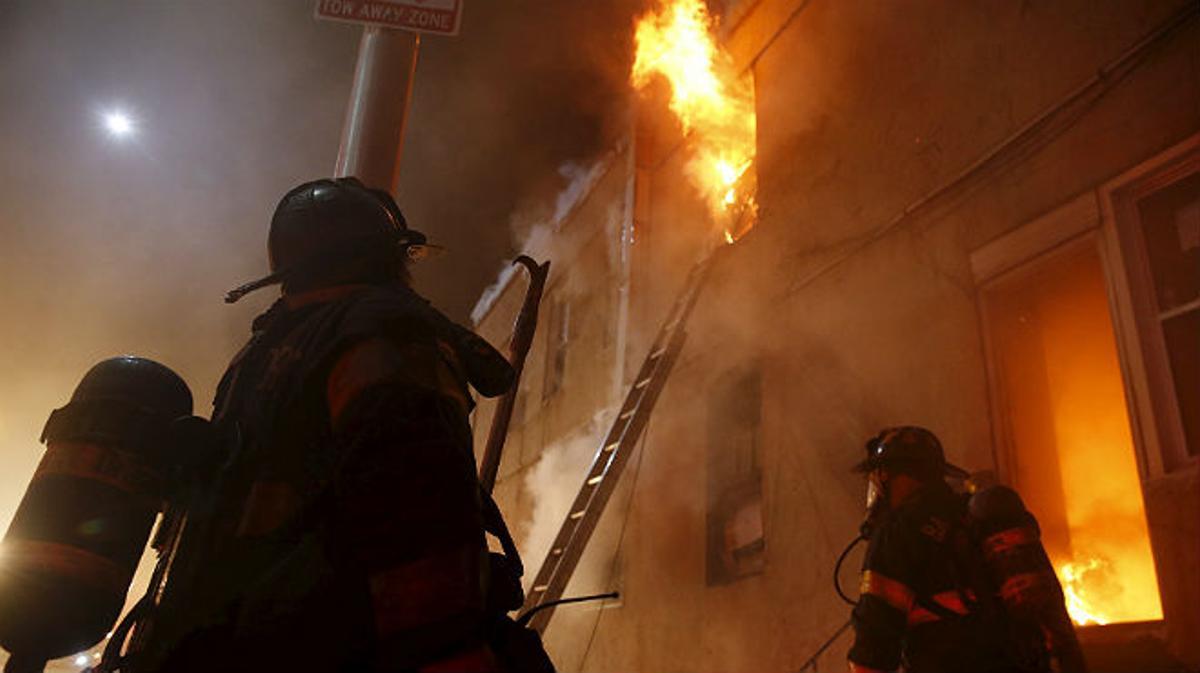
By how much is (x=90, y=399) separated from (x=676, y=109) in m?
9.11

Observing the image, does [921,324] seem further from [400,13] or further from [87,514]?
[87,514]

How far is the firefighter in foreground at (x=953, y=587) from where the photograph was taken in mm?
3496

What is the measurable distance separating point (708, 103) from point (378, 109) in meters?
6.41

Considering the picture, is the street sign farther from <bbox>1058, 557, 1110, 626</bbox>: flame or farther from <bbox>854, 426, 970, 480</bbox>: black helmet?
<bbox>1058, 557, 1110, 626</bbox>: flame

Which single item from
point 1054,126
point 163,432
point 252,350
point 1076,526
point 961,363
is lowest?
point 163,432

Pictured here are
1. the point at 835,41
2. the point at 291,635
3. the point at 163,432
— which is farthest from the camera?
the point at 835,41

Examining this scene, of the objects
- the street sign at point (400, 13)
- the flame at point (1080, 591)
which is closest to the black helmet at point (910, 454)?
the flame at point (1080, 591)

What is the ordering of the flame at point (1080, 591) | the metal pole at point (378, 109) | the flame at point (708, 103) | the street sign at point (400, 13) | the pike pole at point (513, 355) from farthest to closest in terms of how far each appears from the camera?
the flame at point (708, 103) → the flame at point (1080, 591) → the street sign at point (400, 13) → the metal pole at point (378, 109) → the pike pole at point (513, 355)

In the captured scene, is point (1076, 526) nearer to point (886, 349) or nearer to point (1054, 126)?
point (886, 349)

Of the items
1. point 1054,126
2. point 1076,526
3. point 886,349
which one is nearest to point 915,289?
point 886,349

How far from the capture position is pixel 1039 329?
5.11 m

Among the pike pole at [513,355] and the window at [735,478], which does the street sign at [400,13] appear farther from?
the window at [735,478]

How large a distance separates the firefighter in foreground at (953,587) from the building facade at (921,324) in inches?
28.3

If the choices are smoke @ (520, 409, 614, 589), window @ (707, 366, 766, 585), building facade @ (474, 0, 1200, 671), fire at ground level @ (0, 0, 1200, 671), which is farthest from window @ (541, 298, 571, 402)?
window @ (707, 366, 766, 585)
